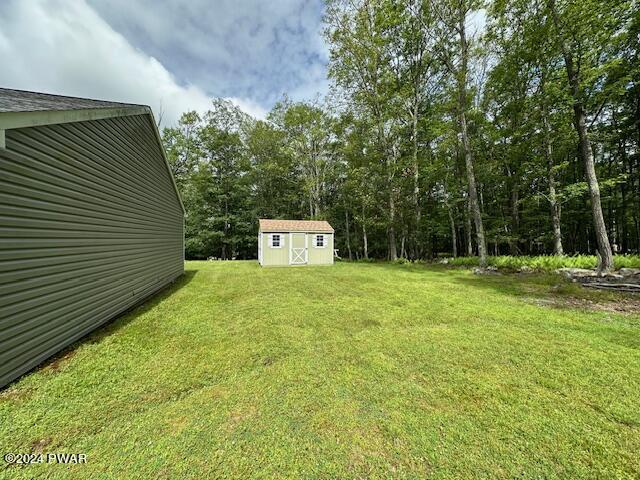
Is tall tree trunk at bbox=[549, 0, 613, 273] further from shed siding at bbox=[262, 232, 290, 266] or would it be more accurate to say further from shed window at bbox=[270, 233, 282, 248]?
shed window at bbox=[270, 233, 282, 248]

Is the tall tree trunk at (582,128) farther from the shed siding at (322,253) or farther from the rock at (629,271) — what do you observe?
the shed siding at (322,253)

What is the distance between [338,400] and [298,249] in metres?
12.1

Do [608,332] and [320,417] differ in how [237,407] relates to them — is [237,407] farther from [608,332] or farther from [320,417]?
[608,332]

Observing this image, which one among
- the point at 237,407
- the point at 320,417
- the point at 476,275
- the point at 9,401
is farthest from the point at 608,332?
the point at 9,401

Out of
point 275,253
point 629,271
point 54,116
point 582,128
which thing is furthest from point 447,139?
point 54,116

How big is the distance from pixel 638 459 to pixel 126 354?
5036 mm

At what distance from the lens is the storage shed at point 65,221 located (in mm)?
2646

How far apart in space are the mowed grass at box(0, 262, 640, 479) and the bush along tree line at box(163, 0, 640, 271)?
7.84 metres

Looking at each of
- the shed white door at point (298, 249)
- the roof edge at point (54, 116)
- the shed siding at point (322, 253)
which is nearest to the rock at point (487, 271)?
the shed siding at point (322, 253)

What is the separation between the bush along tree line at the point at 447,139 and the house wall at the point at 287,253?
176 inches

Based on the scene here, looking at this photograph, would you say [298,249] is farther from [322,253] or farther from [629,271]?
[629,271]

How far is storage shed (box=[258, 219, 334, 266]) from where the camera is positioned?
13742 millimetres

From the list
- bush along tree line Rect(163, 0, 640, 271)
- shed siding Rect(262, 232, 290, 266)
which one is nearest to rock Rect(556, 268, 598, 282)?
bush along tree line Rect(163, 0, 640, 271)

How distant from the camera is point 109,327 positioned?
4.21 m
